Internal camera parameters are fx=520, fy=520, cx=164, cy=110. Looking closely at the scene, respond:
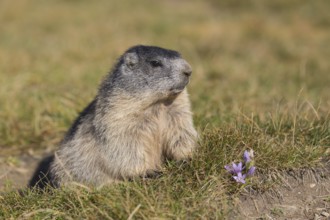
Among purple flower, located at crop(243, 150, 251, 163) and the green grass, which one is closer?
the green grass

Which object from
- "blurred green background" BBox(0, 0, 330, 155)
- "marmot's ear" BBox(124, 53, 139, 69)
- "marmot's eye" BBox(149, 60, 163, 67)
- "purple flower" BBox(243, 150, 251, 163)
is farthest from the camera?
"blurred green background" BBox(0, 0, 330, 155)

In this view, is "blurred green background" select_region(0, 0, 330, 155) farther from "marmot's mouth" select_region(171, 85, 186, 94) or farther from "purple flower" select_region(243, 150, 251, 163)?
"purple flower" select_region(243, 150, 251, 163)

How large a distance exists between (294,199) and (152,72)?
4.96 ft

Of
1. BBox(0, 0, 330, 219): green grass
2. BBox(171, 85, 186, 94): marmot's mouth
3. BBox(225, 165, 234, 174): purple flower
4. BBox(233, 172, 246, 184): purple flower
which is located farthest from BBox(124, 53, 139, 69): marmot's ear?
BBox(233, 172, 246, 184): purple flower

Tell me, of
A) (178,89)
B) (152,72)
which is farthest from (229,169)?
(152,72)

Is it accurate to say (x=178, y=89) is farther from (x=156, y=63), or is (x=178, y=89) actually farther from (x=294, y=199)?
(x=294, y=199)

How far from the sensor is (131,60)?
14.5 ft

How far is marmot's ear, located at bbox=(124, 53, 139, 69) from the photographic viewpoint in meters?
4.43

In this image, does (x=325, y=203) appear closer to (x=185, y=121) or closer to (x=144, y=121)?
(x=185, y=121)

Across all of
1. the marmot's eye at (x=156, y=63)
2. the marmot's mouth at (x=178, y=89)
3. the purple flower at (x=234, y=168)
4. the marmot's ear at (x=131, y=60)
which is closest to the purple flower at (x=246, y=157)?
the purple flower at (x=234, y=168)

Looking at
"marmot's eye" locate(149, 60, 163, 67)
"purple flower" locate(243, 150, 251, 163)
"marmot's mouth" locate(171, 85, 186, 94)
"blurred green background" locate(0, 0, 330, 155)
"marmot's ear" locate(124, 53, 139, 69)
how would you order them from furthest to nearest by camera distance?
"blurred green background" locate(0, 0, 330, 155), "marmot's ear" locate(124, 53, 139, 69), "marmot's eye" locate(149, 60, 163, 67), "marmot's mouth" locate(171, 85, 186, 94), "purple flower" locate(243, 150, 251, 163)

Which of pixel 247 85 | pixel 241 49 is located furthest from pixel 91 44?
pixel 247 85

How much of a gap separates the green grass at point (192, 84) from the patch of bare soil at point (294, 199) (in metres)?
0.08

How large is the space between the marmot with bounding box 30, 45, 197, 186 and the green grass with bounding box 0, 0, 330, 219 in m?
0.29
